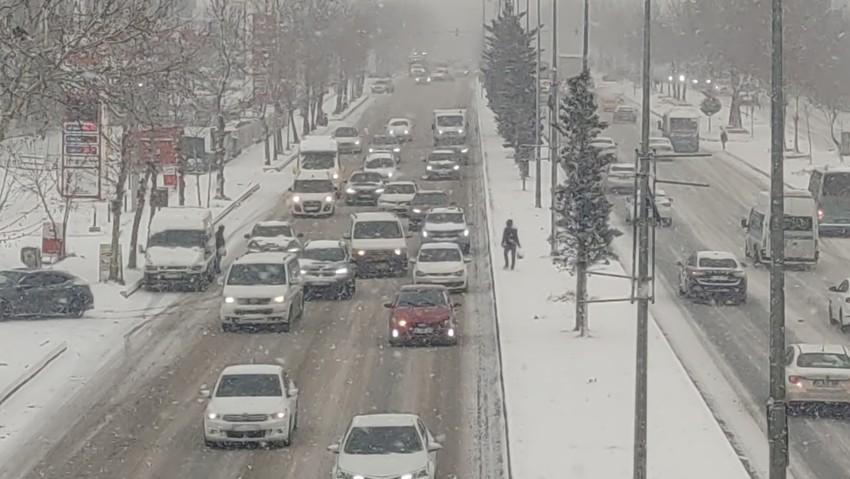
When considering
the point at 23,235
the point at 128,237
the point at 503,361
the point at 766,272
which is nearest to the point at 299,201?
the point at 128,237

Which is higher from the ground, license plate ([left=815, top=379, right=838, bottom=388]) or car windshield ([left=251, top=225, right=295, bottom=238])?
car windshield ([left=251, top=225, right=295, bottom=238])

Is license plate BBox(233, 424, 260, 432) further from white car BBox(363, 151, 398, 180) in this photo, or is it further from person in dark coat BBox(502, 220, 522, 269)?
white car BBox(363, 151, 398, 180)

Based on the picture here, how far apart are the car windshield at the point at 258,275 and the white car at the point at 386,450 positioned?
45.1ft

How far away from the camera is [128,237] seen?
5150cm

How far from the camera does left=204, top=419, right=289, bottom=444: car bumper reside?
23812 mm

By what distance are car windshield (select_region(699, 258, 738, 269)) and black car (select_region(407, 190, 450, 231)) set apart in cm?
1492

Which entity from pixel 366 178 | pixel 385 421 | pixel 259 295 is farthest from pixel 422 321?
pixel 366 178

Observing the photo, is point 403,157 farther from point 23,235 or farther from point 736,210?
point 23,235

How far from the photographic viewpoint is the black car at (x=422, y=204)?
176ft

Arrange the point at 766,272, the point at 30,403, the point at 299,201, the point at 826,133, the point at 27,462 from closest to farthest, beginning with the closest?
the point at 27,462
the point at 30,403
the point at 766,272
the point at 299,201
the point at 826,133

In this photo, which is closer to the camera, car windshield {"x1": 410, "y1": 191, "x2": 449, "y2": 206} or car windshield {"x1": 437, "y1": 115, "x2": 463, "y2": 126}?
car windshield {"x1": 410, "y1": 191, "x2": 449, "y2": 206}

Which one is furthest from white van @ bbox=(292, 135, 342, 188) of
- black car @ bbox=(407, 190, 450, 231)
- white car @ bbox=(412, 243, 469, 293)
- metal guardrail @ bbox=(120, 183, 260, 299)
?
white car @ bbox=(412, 243, 469, 293)

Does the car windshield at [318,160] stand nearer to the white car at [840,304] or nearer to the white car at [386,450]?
the white car at [840,304]

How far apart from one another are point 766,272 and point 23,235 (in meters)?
23.8
